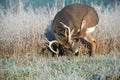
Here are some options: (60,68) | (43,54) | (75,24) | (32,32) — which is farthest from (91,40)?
(60,68)

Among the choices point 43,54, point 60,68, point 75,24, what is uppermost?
point 75,24

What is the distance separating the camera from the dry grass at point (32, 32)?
33.1 feet

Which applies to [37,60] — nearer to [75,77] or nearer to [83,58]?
[83,58]

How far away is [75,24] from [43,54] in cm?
110

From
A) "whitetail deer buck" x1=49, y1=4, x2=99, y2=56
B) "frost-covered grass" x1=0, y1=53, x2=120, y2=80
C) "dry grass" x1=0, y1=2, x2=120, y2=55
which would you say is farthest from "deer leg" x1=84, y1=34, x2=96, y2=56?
"frost-covered grass" x1=0, y1=53, x2=120, y2=80

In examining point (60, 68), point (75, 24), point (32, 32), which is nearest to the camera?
point (60, 68)

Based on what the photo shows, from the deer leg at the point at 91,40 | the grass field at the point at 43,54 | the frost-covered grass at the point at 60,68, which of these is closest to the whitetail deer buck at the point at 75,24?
the deer leg at the point at 91,40

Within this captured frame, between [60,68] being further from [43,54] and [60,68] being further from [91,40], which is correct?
[91,40]

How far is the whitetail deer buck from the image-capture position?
31.9 feet

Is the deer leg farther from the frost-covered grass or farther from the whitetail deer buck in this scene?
the frost-covered grass

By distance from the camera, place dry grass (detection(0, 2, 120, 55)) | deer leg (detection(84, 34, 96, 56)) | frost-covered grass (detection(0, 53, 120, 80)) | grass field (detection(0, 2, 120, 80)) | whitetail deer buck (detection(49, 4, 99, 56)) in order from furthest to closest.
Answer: dry grass (detection(0, 2, 120, 55))
deer leg (detection(84, 34, 96, 56))
whitetail deer buck (detection(49, 4, 99, 56))
grass field (detection(0, 2, 120, 80))
frost-covered grass (detection(0, 53, 120, 80))

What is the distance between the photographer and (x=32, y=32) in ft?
35.3

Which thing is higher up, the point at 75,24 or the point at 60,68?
the point at 75,24

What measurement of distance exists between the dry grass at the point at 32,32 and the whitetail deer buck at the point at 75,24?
36 centimetres
